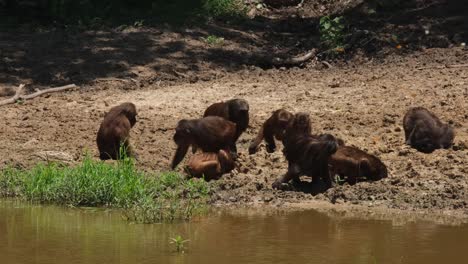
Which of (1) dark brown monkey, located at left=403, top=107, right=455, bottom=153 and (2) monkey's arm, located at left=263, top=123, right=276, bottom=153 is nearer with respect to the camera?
(1) dark brown monkey, located at left=403, top=107, right=455, bottom=153

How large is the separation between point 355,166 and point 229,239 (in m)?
2.60

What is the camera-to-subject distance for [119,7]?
21203 millimetres

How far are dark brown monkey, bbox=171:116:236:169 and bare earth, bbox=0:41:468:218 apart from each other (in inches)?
14.4

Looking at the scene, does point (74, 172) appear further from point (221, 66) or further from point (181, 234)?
point (221, 66)

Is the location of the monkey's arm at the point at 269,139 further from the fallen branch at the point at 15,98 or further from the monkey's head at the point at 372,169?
the fallen branch at the point at 15,98

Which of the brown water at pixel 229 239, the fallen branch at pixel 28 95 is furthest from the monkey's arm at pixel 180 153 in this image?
the fallen branch at pixel 28 95

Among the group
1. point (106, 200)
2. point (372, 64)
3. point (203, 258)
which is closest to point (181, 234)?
point (203, 258)

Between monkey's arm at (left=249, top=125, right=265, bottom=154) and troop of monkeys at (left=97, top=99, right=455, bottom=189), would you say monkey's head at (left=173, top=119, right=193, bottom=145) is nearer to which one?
troop of monkeys at (left=97, top=99, right=455, bottom=189)

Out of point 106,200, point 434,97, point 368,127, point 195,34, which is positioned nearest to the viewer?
point 106,200

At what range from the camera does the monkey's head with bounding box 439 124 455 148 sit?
11.9 metres

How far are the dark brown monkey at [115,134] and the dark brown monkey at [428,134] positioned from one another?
3.26 metres

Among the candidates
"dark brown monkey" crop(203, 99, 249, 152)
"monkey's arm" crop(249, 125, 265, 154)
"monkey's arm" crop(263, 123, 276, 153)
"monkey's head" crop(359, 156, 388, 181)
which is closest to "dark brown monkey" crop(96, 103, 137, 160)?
"dark brown monkey" crop(203, 99, 249, 152)

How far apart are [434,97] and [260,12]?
900cm

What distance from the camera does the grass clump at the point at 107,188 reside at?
1014 centimetres
